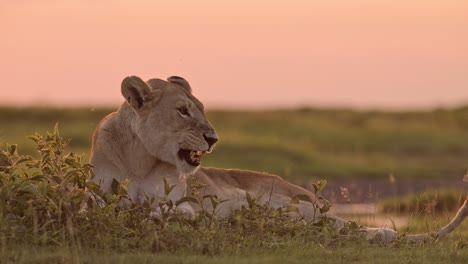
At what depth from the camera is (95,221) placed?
702 cm

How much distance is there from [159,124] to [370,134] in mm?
21899

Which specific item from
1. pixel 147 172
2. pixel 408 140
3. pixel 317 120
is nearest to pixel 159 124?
pixel 147 172

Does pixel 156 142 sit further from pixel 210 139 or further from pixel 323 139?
pixel 323 139

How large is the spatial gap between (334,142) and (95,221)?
850 inches

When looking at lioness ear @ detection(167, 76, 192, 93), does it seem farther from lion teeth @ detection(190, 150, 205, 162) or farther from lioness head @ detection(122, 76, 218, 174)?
lion teeth @ detection(190, 150, 205, 162)

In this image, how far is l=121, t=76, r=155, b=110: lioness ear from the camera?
789 cm

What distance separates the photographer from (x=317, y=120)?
109ft

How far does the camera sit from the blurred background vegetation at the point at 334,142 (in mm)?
21578

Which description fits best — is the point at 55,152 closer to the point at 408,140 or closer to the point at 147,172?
the point at 147,172

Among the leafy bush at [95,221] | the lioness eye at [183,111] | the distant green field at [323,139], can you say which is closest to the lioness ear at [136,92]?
the lioness eye at [183,111]

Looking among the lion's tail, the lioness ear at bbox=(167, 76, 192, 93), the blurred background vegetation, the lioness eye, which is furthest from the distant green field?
the lioness eye

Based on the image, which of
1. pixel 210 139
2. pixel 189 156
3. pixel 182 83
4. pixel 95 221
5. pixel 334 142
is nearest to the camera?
pixel 95 221

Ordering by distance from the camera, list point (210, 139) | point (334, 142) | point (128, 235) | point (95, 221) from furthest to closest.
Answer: point (334, 142), point (210, 139), point (128, 235), point (95, 221)

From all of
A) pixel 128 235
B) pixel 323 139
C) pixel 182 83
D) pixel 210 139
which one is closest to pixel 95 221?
pixel 128 235
